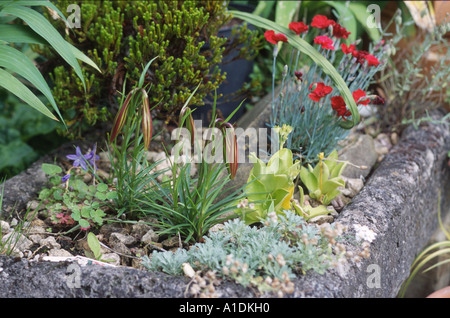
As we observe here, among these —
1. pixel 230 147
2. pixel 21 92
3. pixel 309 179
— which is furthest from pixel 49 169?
pixel 309 179

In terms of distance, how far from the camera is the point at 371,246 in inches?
67.3

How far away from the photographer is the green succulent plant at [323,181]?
6.73 ft

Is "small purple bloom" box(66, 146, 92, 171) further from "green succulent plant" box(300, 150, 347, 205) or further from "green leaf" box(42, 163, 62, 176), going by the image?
"green succulent plant" box(300, 150, 347, 205)

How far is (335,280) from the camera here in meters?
1.48

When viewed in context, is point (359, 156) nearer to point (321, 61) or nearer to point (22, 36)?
point (321, 61)

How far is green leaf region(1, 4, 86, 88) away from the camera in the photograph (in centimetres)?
176

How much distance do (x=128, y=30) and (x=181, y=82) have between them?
430mm

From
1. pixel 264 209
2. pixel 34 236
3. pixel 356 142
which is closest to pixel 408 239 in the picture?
pixel 356 142

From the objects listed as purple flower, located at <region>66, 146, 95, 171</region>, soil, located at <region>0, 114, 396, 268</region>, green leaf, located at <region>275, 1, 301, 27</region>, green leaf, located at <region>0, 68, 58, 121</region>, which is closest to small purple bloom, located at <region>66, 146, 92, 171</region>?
purple flower, located at <region>66, 146, 95, 171</region>

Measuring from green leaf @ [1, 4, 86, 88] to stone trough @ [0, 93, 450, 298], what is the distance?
0.72 m

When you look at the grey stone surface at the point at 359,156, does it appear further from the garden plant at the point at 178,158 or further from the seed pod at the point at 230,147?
the seed pod at the point at 230,147

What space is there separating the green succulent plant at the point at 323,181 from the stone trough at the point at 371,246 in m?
0.11

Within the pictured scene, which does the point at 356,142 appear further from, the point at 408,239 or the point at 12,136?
the point at 12,136
